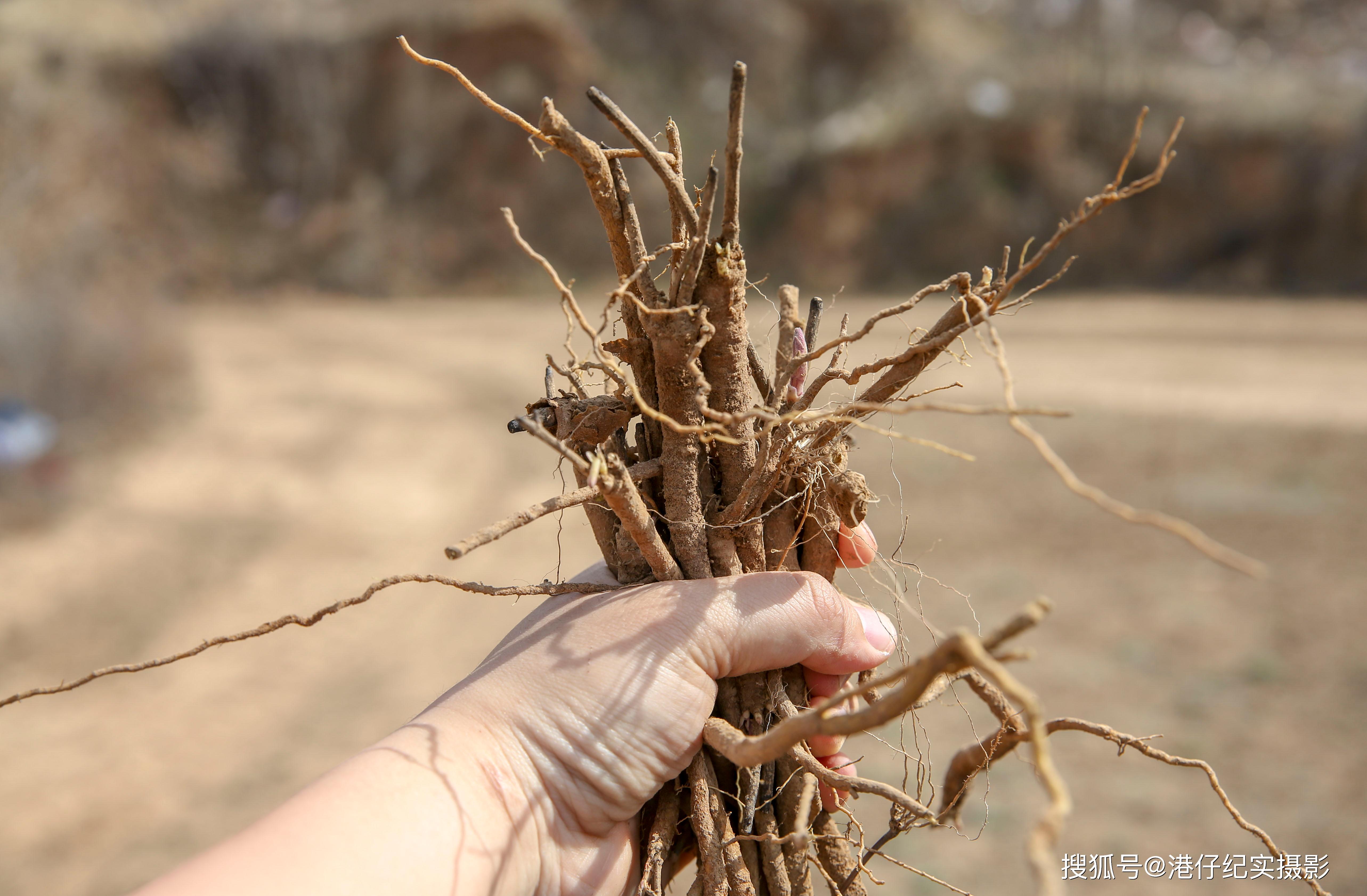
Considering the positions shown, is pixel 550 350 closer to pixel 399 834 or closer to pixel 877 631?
pixel 877 631

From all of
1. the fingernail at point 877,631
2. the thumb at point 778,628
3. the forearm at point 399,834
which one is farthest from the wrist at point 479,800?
the fingernail at point 877,631

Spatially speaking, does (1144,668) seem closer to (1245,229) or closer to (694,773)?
(694,773)

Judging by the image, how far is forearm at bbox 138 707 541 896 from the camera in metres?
0.95

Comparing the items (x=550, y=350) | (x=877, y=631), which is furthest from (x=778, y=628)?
(x=550, y=350)

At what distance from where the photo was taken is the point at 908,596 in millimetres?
4172

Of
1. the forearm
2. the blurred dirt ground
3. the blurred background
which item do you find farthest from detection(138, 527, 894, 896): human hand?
the blurred dirt ground

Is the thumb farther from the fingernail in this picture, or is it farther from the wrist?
the wrist

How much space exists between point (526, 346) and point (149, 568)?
5467mm

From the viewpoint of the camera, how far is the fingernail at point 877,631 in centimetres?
136

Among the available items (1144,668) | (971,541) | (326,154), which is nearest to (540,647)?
(1144,668)

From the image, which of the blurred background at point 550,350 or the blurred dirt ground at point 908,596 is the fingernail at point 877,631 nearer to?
the blurred background at point 550,350

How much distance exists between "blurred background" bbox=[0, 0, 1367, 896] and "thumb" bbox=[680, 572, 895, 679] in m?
0.18

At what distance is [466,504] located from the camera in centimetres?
612

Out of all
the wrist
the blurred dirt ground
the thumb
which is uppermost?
the thumb
